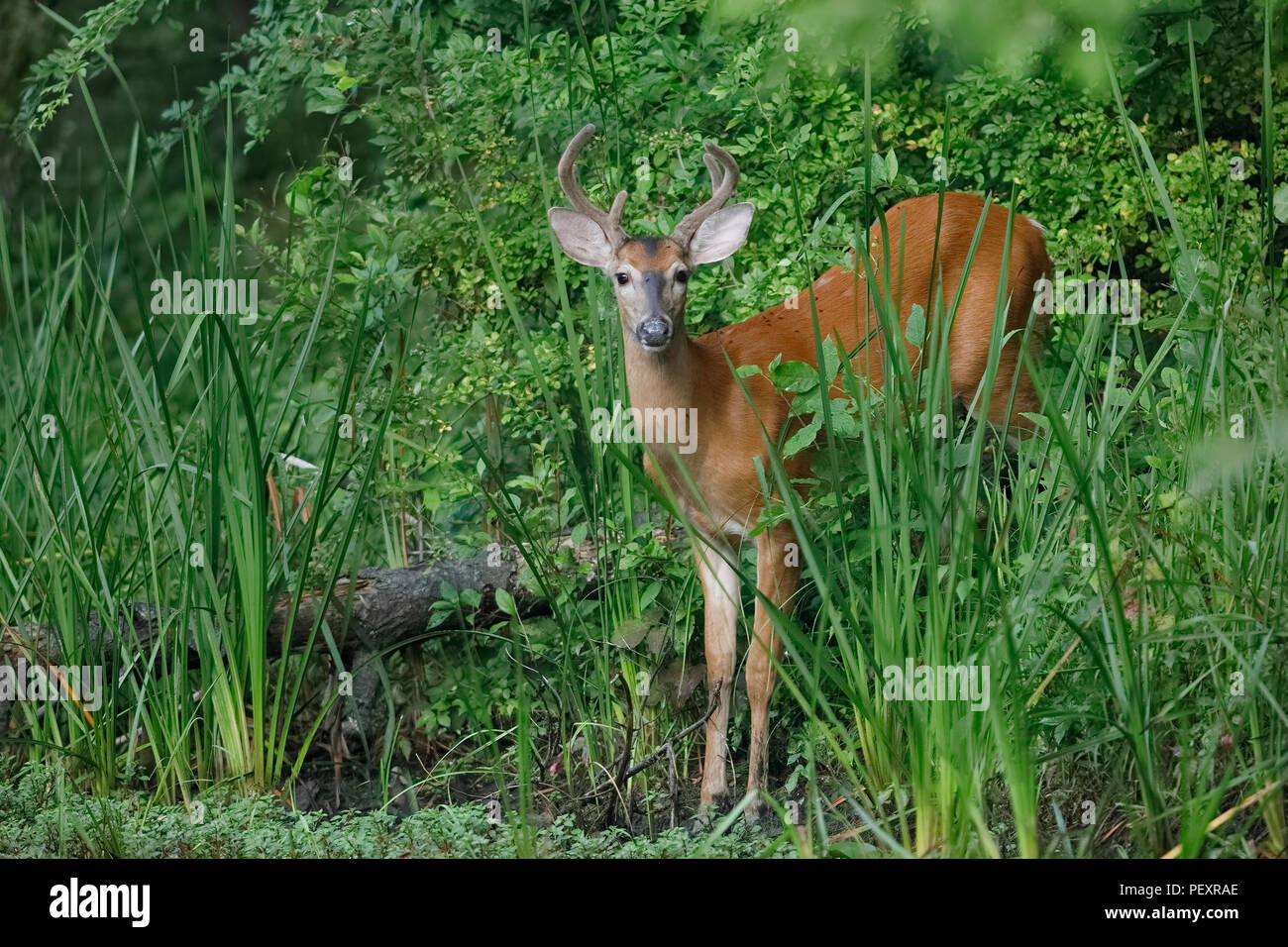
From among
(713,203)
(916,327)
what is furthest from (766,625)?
(713,203)

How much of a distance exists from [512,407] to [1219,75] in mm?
2815

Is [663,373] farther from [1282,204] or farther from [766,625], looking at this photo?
[1282,204]

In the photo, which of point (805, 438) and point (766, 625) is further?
point (766, 625)

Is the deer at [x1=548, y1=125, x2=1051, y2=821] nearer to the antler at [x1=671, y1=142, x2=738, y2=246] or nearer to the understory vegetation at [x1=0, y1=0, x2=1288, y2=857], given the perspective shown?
the antler at [x1=671, y1=142, x2=738, y2=246]

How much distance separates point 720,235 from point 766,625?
114 cm

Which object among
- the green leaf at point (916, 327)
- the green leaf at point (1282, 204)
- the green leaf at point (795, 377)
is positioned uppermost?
the green leaf at point (1282, 204)

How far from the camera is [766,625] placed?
4312 mm

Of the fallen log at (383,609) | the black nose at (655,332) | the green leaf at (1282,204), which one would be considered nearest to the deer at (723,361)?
the black nose at (655,332)

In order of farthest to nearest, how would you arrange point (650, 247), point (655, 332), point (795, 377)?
point (650, 247)
point (655, 332)
point (795, 377)

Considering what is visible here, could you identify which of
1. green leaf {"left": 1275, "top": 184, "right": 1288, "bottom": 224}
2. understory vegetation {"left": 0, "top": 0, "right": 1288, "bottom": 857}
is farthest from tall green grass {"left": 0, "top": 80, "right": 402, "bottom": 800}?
green leaf {"left": 1275, "top": 184, "right": 1288, "bottom": 224}

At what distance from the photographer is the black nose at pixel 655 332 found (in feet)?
13.4

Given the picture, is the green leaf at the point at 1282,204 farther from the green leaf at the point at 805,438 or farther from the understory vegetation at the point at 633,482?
the green leaf at the point at 805,438
